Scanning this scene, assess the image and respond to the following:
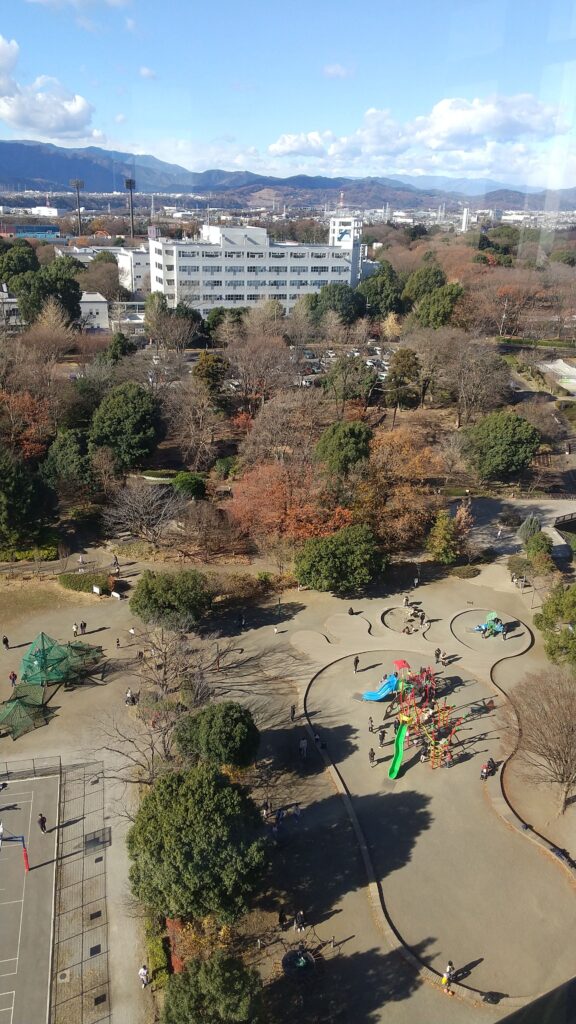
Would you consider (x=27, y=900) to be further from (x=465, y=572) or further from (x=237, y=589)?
(x=465, y=572)

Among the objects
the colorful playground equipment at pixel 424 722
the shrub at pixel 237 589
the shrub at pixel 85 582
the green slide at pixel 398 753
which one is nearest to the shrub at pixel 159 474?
the shrub at pixel 85 582

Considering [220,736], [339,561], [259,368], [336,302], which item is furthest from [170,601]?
[336,302]

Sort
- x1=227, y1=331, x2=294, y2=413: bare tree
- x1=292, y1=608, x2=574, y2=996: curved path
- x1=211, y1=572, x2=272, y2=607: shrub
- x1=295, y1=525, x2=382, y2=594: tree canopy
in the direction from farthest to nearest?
x1=227, y1=331, x2=294, y2=413: bare tree
x1=211, y1=572, x2=272, y2=607: shrub
x1=295, y1=525, x2=382, y2=594: tree canopy
x1=292, y1=608, x2=574, y2=996: curved path

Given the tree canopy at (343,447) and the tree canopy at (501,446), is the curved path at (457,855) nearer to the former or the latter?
the tree canopy at (343,447)

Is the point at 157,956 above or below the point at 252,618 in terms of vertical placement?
below

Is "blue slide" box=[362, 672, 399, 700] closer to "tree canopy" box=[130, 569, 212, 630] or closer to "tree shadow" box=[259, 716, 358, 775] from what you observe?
"tree shadow" box=[259, 716, 358, 775]

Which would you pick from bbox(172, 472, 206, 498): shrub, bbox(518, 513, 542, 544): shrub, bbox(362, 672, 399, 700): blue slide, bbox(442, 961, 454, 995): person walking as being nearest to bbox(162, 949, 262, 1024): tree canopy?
bbox(442, 961, 454, 995): person walking
